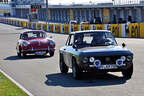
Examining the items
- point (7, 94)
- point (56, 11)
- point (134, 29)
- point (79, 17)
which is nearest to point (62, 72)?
point (7, 94)

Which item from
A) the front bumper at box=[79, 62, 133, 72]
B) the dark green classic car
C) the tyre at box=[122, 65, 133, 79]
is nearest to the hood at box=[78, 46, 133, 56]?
the dark green classic car

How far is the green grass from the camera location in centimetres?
1047

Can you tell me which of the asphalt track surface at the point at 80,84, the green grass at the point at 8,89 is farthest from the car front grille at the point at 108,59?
the green grass at the point at 8,89

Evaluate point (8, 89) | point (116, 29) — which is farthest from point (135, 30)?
point (8, 89)

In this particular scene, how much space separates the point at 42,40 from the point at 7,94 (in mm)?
12296

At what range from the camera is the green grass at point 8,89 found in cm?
1047

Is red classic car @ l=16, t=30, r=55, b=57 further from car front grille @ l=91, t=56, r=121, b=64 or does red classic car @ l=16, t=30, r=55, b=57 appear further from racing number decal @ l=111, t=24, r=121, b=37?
racing number decal @ l=111, t=24, r=121, b=37

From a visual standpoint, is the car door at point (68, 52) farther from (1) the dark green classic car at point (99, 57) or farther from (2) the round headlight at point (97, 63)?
(2) the round headlight at point (97, 63)

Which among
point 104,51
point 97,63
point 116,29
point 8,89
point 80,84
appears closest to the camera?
point 8,89

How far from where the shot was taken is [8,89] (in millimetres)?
11359

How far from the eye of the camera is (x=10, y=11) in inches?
6403

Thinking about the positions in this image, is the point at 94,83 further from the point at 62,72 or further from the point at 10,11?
the point at 10,11

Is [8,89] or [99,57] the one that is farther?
[99,57]

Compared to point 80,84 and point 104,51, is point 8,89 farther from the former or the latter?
point 104,51
